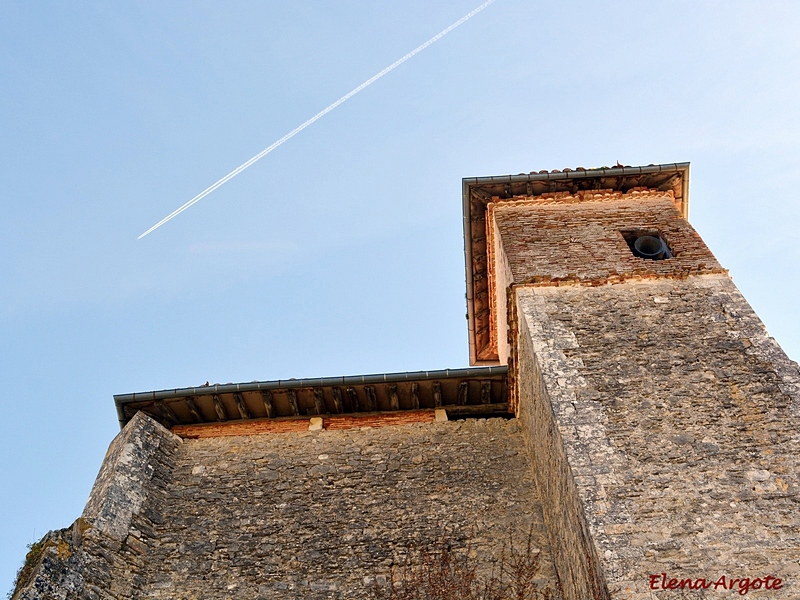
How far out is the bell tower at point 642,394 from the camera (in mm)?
5324

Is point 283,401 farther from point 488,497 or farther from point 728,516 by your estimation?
point 728,516

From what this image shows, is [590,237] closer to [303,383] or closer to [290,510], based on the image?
[303,383]

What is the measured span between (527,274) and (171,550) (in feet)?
16.4

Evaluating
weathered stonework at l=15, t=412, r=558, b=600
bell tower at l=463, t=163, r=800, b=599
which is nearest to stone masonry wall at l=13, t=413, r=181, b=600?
weathered stonework at l=15, t=412, r=558, b=600

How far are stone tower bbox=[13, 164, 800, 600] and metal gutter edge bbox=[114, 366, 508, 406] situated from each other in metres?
0.03

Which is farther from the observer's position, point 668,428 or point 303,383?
point 303,383

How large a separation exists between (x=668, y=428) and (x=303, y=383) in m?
4.55

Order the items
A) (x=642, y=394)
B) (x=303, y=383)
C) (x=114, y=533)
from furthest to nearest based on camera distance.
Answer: (x=303, y=383) → (x=114, y=533) → (x=642, y=394)

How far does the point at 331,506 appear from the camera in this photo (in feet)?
25.6

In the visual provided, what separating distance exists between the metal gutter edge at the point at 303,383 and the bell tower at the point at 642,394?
0.60 metres

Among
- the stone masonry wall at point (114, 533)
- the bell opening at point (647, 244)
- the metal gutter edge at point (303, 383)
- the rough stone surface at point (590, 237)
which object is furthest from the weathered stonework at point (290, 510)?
the bell opening at point (647, 244)
